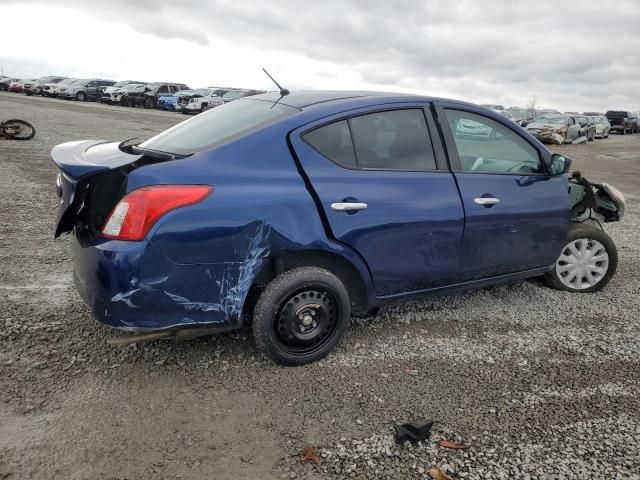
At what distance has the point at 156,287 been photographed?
2.72 meters

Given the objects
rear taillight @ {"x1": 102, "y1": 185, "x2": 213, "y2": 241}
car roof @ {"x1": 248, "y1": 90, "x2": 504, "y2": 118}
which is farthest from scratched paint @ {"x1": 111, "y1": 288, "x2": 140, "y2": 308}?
car roof @ {"x1": 248, "y1": 90, "x2": 504, "y2": 118}

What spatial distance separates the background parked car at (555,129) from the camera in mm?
22281

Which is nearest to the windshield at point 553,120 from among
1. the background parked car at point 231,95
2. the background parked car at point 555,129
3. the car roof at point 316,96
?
the background parked car at point 555,129

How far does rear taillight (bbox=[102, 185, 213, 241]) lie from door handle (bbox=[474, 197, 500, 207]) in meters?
1.99

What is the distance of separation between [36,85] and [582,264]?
145ft

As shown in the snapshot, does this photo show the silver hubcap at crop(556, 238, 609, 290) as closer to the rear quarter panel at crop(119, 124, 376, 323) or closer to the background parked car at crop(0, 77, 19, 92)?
the rear quarter panel at crop(119, 124, 376, 323)

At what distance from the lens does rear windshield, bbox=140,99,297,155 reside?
125 inches

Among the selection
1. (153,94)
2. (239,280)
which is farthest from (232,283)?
(153,94)

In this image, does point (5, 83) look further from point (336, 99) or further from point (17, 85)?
point (336, 99)

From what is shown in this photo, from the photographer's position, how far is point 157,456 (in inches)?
94.7

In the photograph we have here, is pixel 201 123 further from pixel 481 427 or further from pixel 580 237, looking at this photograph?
pixel 580 237

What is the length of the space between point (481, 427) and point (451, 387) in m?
0.38

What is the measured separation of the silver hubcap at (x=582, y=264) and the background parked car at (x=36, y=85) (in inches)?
1693

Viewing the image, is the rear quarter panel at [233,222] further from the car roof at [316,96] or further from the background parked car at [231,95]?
the background parked car at [231,95]
